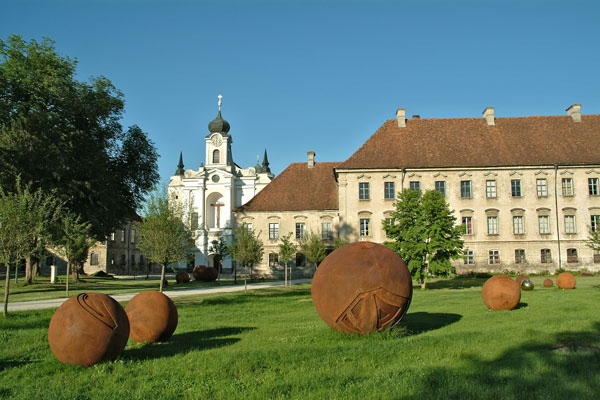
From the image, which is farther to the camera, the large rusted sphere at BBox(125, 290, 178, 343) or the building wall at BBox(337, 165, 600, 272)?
the building wall at BBox(337, 165, 600, 272)

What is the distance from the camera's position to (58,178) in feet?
96.3

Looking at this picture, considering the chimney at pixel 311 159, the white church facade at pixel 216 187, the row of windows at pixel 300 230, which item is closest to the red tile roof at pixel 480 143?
the row of windows at pixel 300 230

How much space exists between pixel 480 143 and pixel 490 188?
4.36m

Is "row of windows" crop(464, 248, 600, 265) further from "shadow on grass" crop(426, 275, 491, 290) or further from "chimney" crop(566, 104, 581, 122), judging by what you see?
"chimney" crop(566, 104, 581, 122)

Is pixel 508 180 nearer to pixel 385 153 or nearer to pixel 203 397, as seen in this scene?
pixel 385 153

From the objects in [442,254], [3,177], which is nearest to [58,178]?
[3,177]

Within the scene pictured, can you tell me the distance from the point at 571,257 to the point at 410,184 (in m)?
14.9

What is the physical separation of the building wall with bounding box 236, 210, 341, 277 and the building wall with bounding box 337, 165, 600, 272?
4.23m

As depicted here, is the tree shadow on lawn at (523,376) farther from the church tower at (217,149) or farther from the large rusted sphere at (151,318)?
the church tower at (217,149)

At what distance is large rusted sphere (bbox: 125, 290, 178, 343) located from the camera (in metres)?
10.8

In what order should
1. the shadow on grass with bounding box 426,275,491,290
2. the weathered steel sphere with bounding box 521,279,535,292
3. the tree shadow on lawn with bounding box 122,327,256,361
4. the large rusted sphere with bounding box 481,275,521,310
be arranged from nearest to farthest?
the tree shadow on lawn with bounding box 122,327,256,361 < the large rusted sphere with bounding box 481,275,521,310 < the weathered steel sphere with bounding box 521,279,535,292 < the shadow on grass with bounding box 426,275,491,290

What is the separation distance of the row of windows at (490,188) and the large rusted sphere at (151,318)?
109 feet

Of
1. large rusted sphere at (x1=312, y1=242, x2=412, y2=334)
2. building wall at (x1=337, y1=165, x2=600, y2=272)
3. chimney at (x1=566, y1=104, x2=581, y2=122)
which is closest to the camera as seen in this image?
large rusted sphere at (x1=312, y1=242, x2=412, y2=334)

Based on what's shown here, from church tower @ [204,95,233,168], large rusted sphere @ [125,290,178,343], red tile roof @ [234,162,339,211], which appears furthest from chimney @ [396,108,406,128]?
large rusted sphere @ [125,290,178,343]
